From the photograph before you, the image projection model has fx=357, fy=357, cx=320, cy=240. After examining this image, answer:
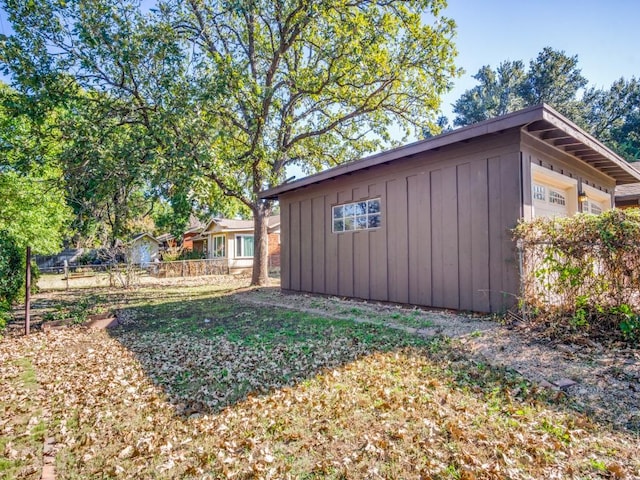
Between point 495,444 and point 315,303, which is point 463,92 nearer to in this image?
point 315,303

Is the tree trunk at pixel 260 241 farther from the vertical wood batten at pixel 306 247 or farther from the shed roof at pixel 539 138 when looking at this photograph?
the shed roof at pixel 539 138

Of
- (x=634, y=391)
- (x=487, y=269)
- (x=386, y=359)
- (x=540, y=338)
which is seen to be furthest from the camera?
(x=487, y=269)

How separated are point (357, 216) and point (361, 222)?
0.21 metres

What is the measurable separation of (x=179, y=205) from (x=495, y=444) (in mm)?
8077

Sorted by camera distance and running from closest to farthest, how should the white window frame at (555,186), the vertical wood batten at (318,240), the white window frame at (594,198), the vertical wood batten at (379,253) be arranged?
the white window frame at (555,186), the vertical wood batten at (379,253), the white window frame at (594,198), the vertical wood batten at (318,240)

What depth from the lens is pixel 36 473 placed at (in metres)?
2.35

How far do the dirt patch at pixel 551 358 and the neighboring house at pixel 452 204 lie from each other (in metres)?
0.76

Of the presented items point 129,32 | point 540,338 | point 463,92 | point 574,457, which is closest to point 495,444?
point 574,457

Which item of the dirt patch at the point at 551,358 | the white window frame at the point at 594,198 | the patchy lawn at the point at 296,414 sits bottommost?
the patchy lawn at the point at 296,414

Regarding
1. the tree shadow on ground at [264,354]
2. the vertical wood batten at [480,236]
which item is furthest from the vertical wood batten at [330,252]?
the vertical wood batten at [480,236]

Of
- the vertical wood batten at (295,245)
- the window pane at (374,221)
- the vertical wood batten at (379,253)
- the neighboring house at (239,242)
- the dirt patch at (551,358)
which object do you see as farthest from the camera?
the neighboring house at (239,242)

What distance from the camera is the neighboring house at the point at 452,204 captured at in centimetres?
575

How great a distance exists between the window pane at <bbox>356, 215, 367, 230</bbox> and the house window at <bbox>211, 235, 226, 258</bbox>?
15701 mm

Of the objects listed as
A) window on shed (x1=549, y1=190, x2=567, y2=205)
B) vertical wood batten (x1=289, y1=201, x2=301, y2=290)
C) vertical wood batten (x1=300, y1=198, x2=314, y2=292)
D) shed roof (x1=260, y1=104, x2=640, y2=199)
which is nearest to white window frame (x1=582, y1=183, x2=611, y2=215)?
shed roof (x1=260, y1=104, x2=640, y2=199)
